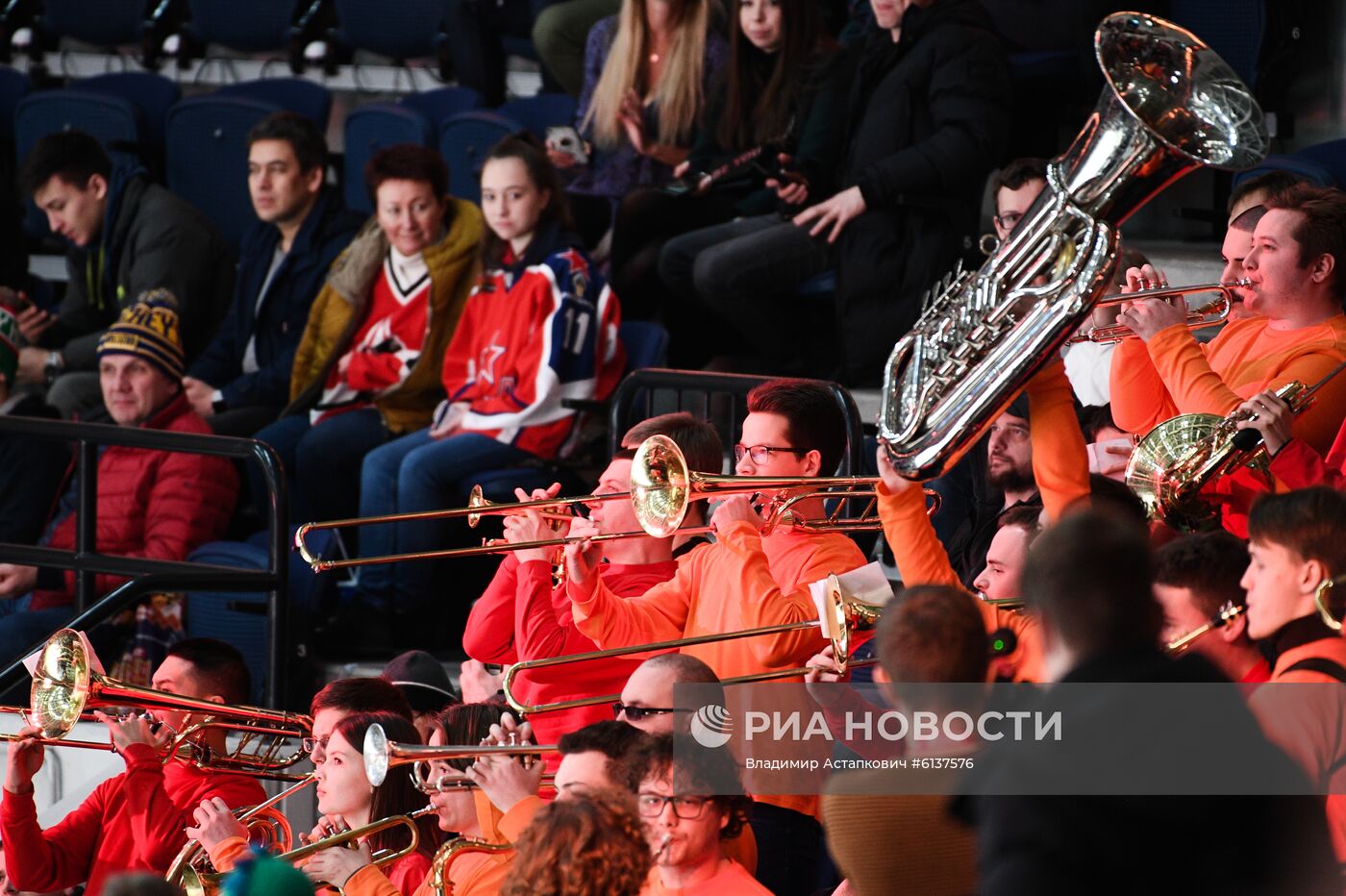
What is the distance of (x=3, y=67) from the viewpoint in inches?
361

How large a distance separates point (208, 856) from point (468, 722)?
631 mm

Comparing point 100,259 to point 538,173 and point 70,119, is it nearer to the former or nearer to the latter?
point 70,119

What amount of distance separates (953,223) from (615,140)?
1.51 meters

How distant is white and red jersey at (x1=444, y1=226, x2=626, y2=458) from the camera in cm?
621

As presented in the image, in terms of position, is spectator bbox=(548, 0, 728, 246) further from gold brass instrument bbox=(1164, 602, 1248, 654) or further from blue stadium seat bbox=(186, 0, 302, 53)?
gold brass instrument bbox=(1164, 602, 1248, 654)

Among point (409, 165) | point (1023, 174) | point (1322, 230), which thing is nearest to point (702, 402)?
point (1023, 174)

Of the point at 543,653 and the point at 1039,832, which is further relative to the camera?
the point at 543,653

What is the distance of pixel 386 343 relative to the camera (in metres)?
6.71

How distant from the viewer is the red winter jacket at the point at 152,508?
618cm

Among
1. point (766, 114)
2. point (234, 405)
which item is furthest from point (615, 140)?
point (234, 405)

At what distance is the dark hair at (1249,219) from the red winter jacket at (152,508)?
3434 mm

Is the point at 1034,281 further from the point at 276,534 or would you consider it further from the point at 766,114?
the point at 766,114

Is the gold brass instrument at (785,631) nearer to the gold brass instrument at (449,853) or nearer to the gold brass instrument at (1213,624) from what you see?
the gold brass instrument at (449,853)

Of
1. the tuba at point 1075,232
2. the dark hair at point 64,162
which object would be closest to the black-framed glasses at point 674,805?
the tuba at point 1075,232
